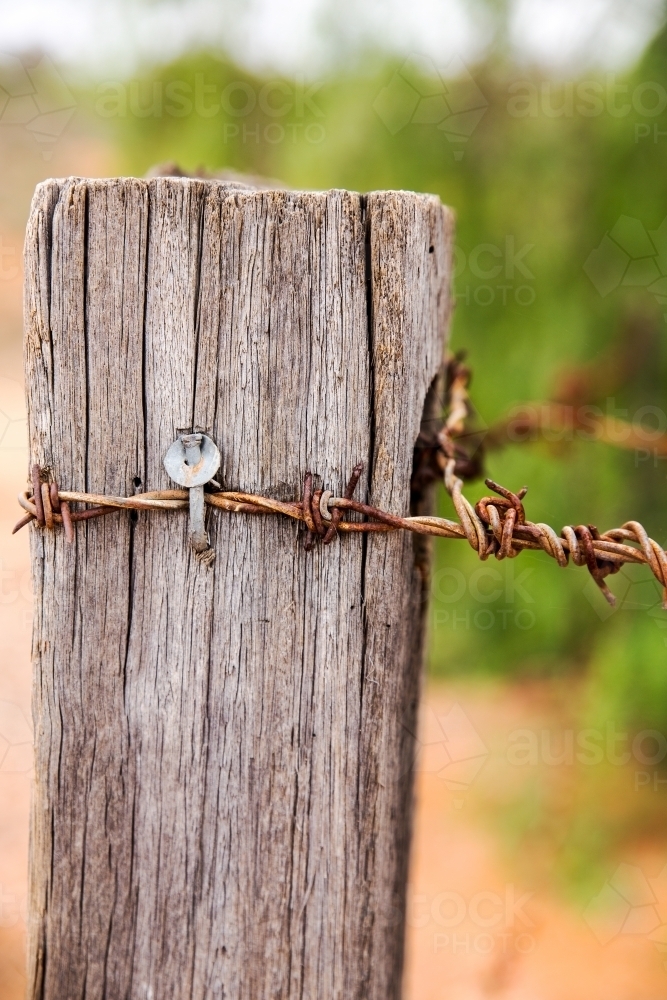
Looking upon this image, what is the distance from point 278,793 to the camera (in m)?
1.09

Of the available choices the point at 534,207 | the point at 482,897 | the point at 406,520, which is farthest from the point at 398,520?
the point at 482,897

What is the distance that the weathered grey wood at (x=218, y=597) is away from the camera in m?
1.02

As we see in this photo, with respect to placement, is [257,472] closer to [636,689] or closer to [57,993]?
[57,993]

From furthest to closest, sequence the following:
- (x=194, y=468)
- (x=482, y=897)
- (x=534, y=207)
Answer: (x=482, y=897) < (x=534, y=207) < (x=194, y=468)

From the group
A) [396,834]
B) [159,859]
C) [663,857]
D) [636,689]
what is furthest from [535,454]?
[159,859]

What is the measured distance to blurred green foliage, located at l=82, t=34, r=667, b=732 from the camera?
3307 mm

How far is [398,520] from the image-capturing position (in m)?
1.05

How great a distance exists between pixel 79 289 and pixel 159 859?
79 cm

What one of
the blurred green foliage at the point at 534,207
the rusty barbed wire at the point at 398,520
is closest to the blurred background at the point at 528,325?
the blurred green foliage at the point at 534,207

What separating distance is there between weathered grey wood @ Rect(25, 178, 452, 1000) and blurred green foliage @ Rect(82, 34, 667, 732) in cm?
236

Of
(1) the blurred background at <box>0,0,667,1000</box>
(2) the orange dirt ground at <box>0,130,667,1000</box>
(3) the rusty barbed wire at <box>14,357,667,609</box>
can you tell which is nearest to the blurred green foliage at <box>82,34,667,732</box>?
(1) the blurred background at <box>0,0,667,1000</box>

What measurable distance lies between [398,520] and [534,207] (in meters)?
2.91

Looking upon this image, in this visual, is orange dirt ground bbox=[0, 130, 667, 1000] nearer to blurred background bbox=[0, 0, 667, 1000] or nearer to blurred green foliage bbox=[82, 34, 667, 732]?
blurred background bbox=[0, 0, 667, 1000]

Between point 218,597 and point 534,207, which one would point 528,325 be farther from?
point 218,597
